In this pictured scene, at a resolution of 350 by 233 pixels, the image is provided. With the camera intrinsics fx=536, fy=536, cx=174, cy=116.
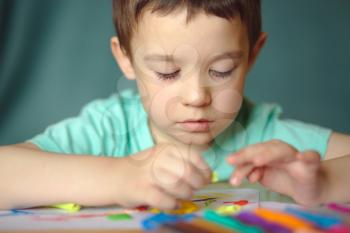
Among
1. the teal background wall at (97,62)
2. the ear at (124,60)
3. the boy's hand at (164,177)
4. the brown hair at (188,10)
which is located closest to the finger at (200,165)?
the boy's hand at (164,177)

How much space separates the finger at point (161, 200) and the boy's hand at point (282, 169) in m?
0.08

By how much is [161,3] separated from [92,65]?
22.5 inches

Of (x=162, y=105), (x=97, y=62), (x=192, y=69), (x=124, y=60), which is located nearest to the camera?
(x=192, y=69)

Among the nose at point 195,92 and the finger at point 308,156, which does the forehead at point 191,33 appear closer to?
the nose at point 195,92

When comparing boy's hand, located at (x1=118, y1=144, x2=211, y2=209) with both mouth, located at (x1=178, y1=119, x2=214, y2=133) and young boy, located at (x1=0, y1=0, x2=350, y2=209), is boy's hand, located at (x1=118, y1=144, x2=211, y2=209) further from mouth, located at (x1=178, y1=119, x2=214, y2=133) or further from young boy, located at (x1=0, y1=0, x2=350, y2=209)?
mouth, located at (x1=178, y1=119, x2=214, y2=133)

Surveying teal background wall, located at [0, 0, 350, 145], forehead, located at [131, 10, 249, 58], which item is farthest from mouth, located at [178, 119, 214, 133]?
teal background wall, located at [0, 0, 350, 145]

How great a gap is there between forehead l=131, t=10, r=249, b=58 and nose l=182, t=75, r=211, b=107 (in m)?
0.05

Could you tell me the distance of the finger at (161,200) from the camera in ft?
1.98

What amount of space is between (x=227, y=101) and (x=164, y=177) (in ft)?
0.73

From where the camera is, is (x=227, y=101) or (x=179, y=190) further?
(x=227, y=101)

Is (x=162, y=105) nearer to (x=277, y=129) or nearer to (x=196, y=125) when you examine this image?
(x=196, y=125)

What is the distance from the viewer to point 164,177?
1.98 feet

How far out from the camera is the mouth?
0.78 m

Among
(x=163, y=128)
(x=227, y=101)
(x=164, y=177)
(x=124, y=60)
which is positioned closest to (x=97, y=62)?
(x=124, y=60)
